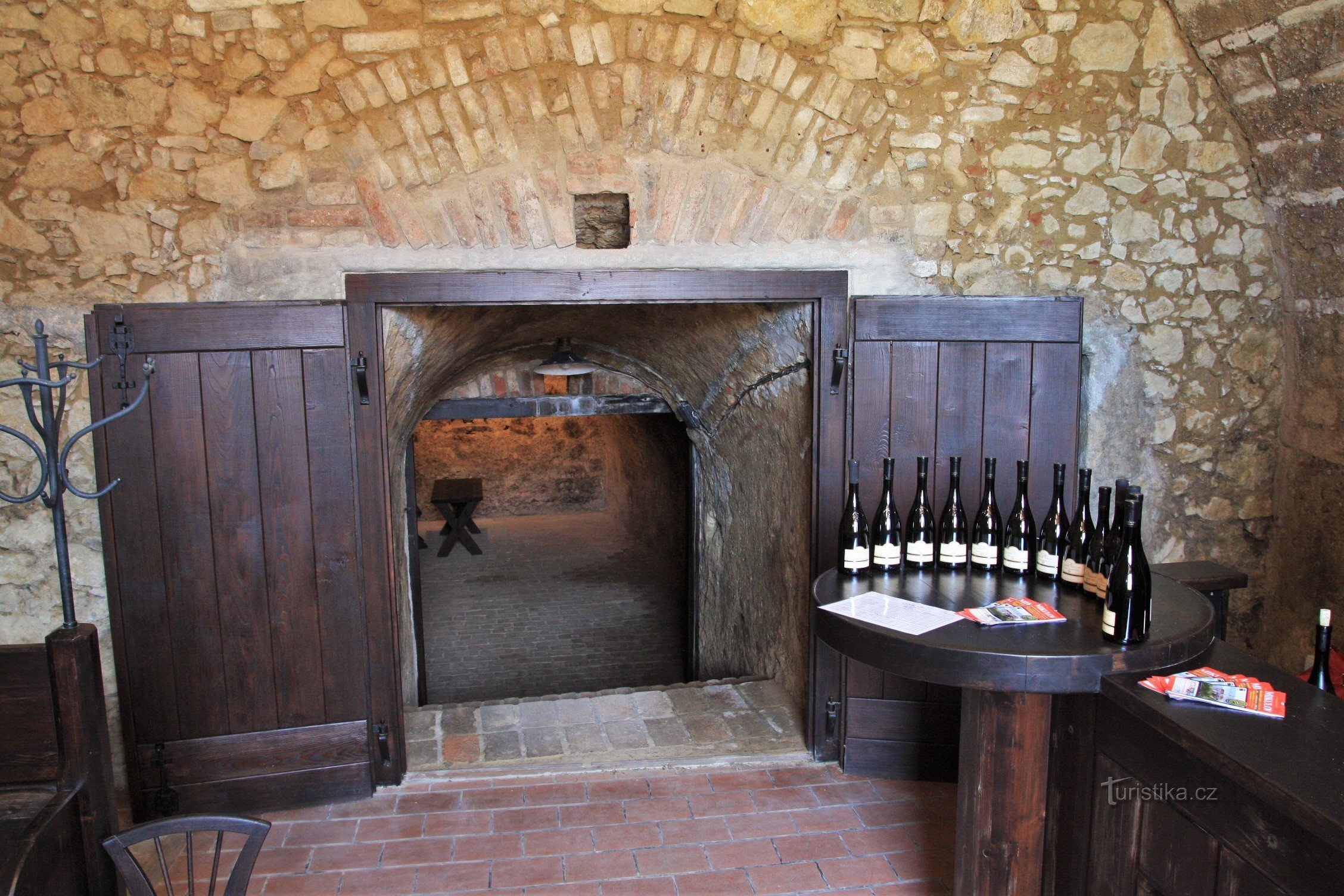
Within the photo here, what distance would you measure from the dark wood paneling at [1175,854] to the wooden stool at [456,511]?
8.21 meters

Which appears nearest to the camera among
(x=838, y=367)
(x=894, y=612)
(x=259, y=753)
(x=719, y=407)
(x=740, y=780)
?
(x=894, y=612)

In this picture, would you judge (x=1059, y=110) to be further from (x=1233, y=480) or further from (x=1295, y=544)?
(x=1295, y=544)

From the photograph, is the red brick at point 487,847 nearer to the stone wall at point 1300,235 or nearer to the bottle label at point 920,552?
the bottle label at point 920,552

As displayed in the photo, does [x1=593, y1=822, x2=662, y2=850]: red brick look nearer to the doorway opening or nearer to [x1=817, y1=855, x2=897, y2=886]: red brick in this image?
[x1=817, y1=855, x2=897, y2=886]: red brick

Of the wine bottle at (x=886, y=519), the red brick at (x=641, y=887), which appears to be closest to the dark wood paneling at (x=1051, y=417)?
the wine bottle at (x=886, y=519)

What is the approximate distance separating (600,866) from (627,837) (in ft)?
0.61

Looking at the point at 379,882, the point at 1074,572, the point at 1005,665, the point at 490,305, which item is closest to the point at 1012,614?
the point at 1005,665

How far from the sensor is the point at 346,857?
121 inches

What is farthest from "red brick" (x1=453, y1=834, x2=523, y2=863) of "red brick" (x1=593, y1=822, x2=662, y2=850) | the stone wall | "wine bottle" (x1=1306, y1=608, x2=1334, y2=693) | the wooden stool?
the wooden stool

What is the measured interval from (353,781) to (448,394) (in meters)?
3.11

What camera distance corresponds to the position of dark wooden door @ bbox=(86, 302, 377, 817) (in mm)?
3113

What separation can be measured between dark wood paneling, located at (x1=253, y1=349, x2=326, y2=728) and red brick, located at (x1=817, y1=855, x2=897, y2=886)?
1.92 metres

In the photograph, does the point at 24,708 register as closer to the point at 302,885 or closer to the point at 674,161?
the point at 302,885

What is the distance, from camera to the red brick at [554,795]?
3416 millimetres
